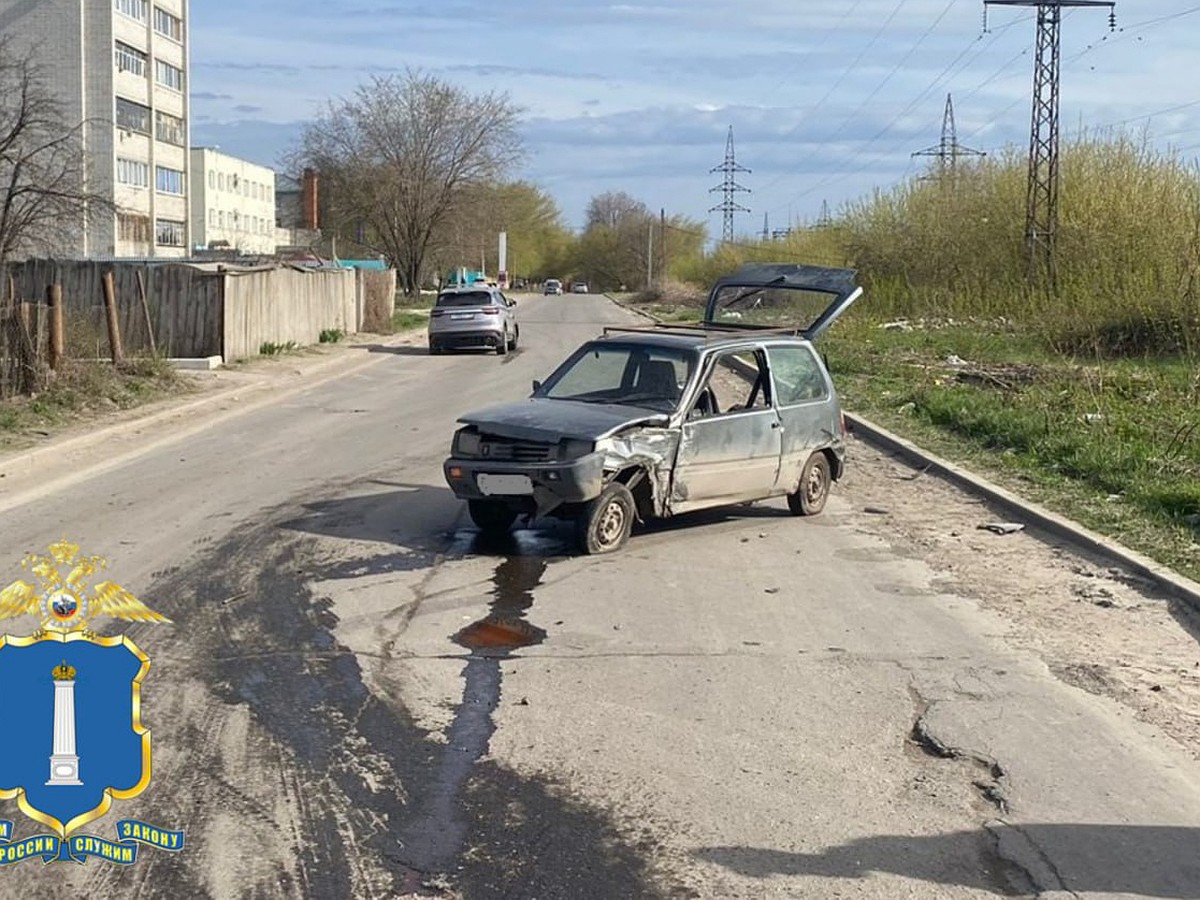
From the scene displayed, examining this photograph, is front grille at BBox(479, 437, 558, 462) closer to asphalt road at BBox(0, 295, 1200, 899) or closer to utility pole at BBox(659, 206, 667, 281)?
asphalt road at BBox(0, 295, 1200, 899)

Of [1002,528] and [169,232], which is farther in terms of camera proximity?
[169,232]

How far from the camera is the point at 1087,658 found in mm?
7738

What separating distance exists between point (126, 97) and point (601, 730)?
7649 cm

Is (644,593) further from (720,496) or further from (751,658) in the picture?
(720,496)

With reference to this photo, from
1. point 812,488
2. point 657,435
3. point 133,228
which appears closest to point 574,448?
point 657,435

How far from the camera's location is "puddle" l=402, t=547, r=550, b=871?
492cm

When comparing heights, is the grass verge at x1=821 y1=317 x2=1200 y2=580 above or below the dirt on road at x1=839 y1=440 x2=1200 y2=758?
above

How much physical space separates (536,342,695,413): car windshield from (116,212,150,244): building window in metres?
67.3

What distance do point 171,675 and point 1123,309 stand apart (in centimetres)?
2581

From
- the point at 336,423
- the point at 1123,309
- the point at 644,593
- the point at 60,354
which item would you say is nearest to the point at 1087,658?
the point at 644,593

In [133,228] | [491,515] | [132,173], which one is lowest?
[491,515]

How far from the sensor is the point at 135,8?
76.4 m

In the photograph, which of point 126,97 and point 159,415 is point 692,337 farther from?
point 126,97

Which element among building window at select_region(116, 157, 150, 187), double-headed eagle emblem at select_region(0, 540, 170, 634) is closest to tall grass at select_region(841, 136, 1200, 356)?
double-headed eagle emblem at select_region(0, 540, 170, 634)
